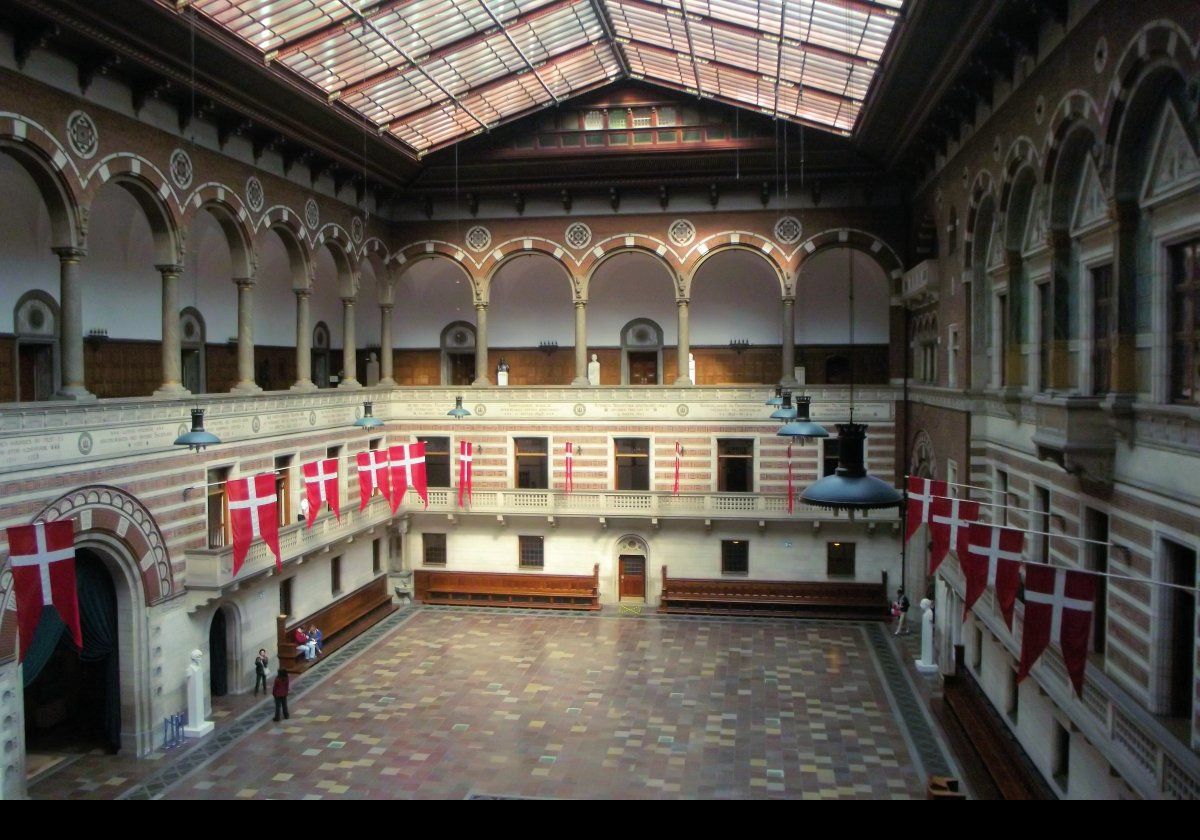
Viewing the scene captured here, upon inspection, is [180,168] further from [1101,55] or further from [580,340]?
[1101,55]

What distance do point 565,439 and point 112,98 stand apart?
17.8 meters

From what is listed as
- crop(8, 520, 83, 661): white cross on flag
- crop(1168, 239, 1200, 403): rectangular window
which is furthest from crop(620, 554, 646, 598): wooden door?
crop(1168, 239, 1200, 403): rectangular window

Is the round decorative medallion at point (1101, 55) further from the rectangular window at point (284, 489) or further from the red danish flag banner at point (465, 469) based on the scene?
the red danish flag banner at point (465, 469)

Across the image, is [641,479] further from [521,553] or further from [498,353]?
[498,353]

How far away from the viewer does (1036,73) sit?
17.2 m

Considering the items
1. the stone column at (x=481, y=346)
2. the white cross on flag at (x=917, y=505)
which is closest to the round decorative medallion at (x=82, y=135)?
the stone column at (x=481, y=346)

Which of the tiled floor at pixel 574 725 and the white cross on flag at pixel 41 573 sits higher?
the white cross on flag at pixel 41 573

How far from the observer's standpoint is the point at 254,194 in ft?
84.4

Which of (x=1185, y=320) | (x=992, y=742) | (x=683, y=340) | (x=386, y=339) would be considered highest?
(x=386, y=339)

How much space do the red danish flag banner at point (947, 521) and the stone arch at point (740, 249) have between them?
1673 cm

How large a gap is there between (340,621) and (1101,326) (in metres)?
22.5

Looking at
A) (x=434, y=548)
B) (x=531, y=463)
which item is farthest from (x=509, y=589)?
(x=531, y=463)

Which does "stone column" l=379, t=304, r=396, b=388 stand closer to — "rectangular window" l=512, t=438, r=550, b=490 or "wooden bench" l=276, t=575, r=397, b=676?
"rectangular window" l=512, t=438, r=550, b=490

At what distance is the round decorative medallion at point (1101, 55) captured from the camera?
1377 centimetres
